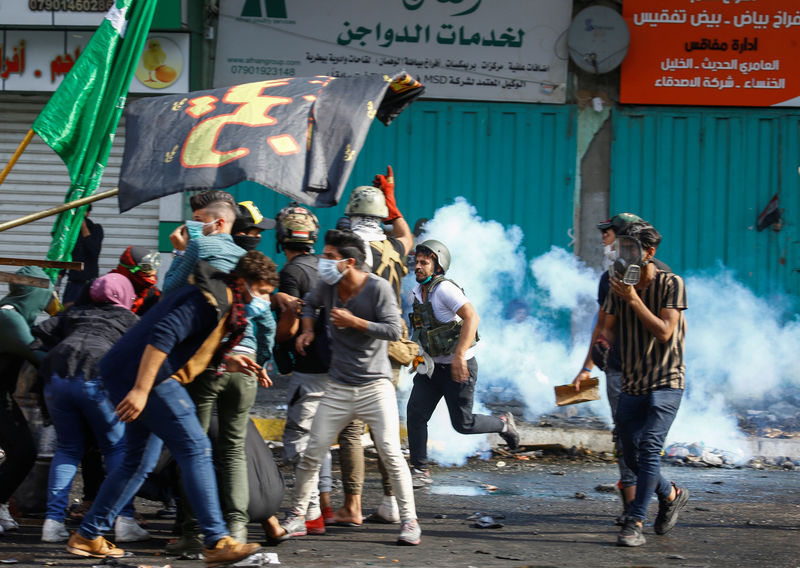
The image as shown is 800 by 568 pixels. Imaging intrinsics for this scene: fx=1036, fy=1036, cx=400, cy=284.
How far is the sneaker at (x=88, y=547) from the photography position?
15.8ft

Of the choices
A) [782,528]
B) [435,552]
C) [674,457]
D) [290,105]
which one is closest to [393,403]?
[435,552]

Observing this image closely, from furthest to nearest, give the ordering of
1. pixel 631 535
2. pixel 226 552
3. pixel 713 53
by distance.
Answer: pixel 713 53, pixel 631 535, pixel 226 552

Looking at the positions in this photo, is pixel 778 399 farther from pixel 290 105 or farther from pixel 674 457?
pixel 290 105

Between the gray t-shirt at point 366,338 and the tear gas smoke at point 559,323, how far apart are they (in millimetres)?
5628

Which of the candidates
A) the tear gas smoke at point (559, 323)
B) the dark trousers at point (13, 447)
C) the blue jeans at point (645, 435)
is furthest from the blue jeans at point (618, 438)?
the tear gas smoke at point (559, 323)

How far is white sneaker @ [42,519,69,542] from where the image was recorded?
517 centimetres

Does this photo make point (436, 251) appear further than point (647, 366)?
Yes

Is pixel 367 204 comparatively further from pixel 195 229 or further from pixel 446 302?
pixel 195 229

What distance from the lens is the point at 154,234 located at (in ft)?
39.6

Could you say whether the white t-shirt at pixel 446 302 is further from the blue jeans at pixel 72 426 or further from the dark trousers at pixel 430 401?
the blue jeans at pixel 72 426

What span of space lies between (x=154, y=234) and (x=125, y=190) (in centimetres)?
713

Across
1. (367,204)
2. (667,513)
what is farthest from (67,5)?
(667,513)

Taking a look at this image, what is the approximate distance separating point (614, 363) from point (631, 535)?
155 cm

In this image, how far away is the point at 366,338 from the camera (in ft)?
17.3
